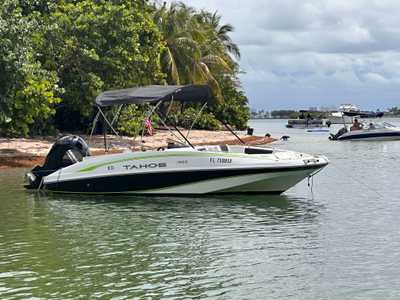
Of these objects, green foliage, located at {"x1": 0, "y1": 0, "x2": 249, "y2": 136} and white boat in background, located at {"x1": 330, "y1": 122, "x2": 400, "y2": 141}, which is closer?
green foliage, located at {"x1": 0, "y1": 0, "x2": 249, "y2": 136}

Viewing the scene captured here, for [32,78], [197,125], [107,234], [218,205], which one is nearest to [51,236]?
[107,234]

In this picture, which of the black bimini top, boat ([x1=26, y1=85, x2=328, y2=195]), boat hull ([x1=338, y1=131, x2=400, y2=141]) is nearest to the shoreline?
the black bimini top

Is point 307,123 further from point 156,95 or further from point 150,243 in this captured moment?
point 150,243

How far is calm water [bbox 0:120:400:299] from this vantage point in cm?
925

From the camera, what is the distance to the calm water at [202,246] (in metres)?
9.25

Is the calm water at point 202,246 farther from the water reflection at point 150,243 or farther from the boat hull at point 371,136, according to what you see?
the boat hull at point 371,136

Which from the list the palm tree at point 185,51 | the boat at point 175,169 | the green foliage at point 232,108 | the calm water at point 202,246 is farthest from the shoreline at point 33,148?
the green foliage at point 232,108

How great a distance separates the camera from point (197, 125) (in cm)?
6197

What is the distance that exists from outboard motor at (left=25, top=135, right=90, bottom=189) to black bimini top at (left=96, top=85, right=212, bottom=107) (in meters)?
1.38

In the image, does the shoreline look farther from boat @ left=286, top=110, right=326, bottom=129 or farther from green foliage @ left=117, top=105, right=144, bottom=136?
boat @ left=286, top=110, right=326, bottom=129

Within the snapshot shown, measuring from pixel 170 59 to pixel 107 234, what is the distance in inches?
1519

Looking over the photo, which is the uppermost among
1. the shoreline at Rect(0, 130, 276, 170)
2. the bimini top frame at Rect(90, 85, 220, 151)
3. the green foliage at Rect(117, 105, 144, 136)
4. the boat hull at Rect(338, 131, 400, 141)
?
the bimini top frame at Rect(90, 85, 220, 151)

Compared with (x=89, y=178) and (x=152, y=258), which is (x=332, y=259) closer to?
(x=152, y=258)

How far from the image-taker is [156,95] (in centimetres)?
1908
